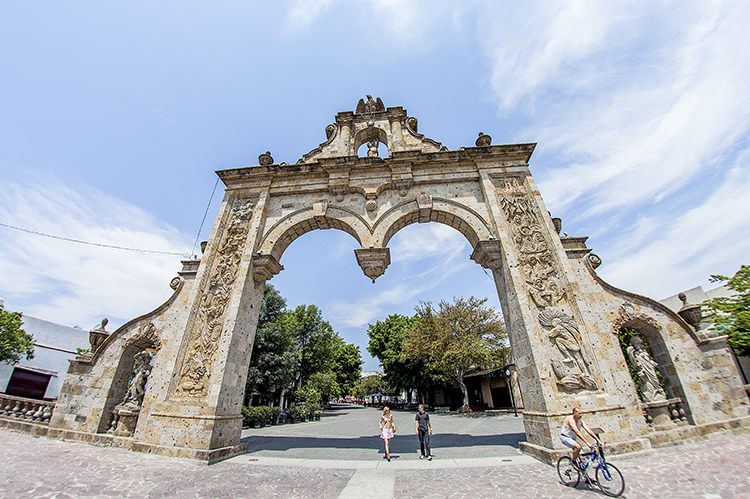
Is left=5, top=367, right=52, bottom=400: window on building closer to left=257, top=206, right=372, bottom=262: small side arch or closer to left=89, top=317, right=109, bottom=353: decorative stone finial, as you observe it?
left=89, top=317, right=109, bottom=353: decorative stone finial

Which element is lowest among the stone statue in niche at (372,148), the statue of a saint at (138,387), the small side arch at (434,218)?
the statue of a saint at (138,387)

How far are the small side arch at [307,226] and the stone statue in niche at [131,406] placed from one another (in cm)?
441

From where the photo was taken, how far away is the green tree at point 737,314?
666cm

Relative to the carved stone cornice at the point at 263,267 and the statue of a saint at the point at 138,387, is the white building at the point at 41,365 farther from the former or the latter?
the carved stone cornice at the point at 263,267

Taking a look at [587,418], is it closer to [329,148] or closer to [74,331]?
[329,148]

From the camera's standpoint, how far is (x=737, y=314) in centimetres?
700

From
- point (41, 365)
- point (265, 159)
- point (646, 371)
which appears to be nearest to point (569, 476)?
point (646, 371)

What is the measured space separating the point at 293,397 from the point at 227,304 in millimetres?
20274

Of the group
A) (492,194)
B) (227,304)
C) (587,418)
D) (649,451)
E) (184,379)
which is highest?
(492,194)

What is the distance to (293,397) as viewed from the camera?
81.7ft

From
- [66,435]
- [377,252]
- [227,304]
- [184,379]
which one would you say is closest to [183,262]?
[227,304]

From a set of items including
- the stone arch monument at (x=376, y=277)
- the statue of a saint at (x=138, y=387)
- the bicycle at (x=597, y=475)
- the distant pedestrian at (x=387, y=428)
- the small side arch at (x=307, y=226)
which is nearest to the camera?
the bicycle at (x=597, y=475)

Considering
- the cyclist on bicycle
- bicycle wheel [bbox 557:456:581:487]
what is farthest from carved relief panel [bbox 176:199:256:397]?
the cyclist on bicycle

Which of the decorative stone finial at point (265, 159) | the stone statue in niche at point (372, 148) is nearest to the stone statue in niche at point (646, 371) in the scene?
the stone statue in niche at point (372, 148)
